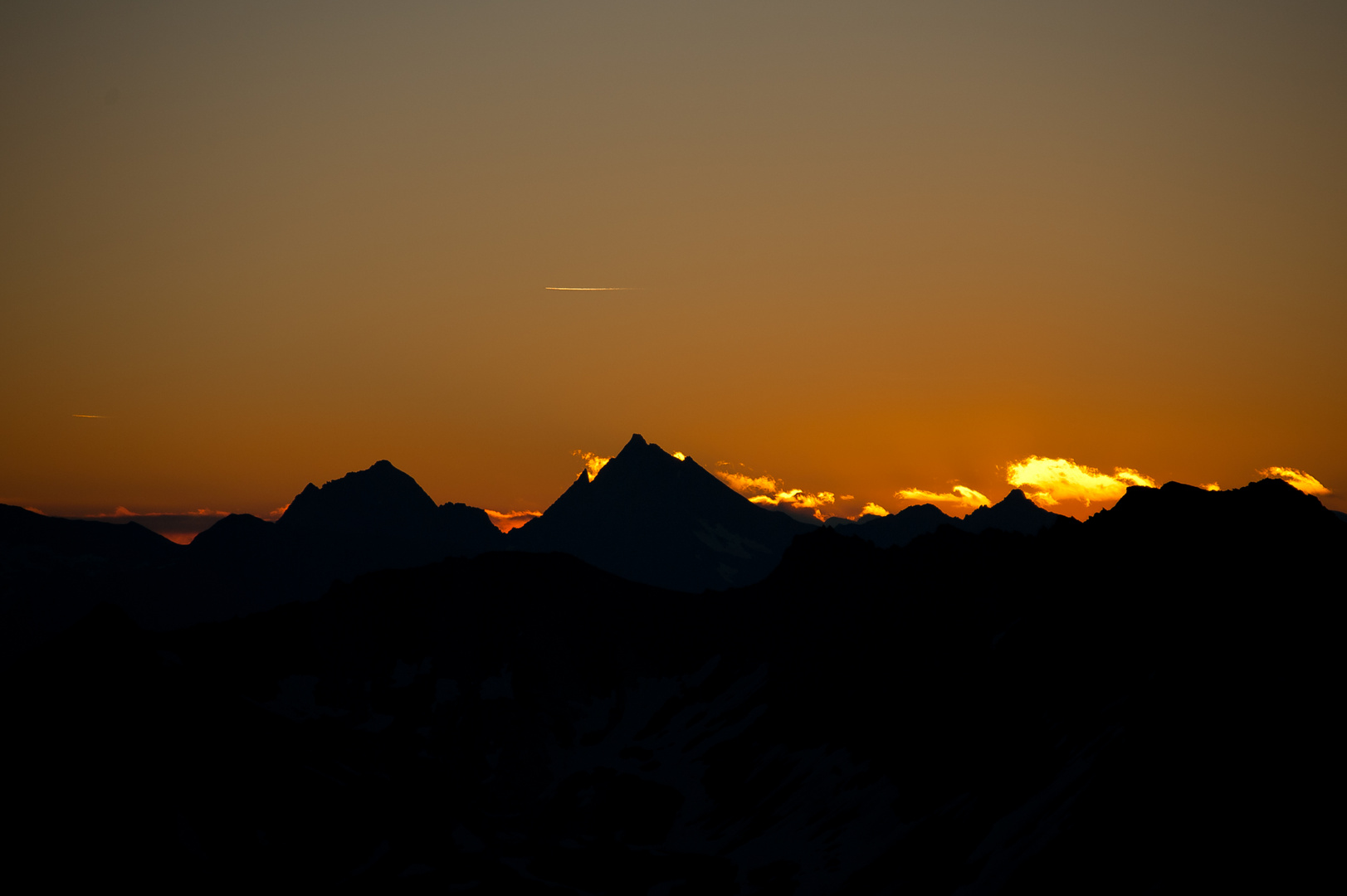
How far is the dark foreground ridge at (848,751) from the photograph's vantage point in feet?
224

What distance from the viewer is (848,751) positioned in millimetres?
131875

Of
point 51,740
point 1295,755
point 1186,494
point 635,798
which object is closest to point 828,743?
point 635,798

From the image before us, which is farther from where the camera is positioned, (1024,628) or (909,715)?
(909,715)

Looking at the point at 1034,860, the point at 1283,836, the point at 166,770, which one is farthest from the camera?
the point at 166,770

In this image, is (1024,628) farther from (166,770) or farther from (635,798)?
(166,770)

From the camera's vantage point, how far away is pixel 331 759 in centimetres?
15025

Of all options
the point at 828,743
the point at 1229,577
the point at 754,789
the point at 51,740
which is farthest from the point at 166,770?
the point at 1229,577

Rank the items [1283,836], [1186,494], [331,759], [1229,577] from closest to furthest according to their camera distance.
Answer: [1283,836]
[1229,577]
[1186,494]
[331,759]

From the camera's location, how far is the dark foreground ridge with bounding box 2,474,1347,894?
68250 millimetres

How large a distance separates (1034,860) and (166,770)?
346 feet

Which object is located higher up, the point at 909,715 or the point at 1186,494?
the point at 1186,494

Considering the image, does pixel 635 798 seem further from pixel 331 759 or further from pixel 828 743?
pixel 331 759

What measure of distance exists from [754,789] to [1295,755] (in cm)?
8512

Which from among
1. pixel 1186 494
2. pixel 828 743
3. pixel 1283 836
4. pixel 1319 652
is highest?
pixel 1186 494
